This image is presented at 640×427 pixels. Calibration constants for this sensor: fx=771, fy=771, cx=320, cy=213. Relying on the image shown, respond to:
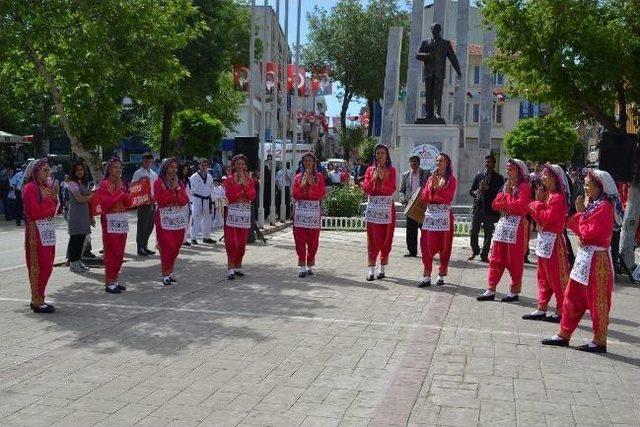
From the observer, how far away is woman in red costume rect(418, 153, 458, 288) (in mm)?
11203

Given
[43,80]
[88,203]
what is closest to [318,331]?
[88,203]

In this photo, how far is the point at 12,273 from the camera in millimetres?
12641

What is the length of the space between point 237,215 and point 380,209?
2.22m

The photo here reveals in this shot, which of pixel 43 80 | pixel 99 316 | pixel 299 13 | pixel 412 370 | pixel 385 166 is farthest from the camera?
pixel 299 13

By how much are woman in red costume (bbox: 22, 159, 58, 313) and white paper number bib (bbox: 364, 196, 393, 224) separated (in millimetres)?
4809

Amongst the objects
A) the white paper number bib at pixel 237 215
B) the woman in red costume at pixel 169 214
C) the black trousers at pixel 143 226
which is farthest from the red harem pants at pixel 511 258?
the black trousers at pixel 143 226

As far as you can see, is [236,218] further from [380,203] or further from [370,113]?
[370,113]

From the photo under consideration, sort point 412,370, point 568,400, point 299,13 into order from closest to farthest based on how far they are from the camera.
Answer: point 568,400 → point 412,370 → point 299,13

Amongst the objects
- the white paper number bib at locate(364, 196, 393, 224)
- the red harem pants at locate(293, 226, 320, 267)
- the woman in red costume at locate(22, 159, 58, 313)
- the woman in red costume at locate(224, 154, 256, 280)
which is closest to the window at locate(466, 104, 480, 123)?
the red harem pants at locate(293, 226, 320, 267)

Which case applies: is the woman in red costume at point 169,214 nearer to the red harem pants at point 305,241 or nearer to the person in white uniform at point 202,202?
the red harem pants at point 305,241

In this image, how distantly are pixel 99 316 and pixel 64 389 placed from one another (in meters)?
2.96

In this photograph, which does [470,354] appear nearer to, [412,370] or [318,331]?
[412,370]

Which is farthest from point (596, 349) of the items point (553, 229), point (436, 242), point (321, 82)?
point (321, 82)

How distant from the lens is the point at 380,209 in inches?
468
